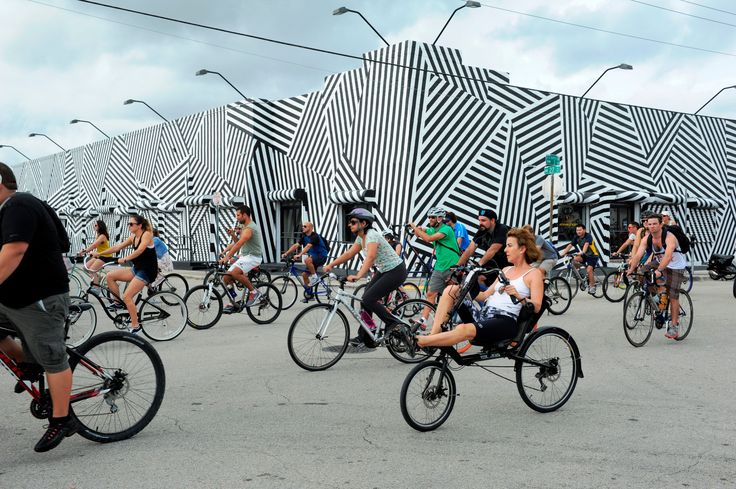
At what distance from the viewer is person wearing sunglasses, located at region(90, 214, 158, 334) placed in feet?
30.0

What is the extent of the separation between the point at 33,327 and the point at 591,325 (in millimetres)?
8836

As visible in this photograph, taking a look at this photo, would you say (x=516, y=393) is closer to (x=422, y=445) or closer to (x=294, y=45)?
(x=422, y=445)

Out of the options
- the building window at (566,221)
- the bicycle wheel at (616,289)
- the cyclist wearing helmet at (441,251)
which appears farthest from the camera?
the building window at (566,221)

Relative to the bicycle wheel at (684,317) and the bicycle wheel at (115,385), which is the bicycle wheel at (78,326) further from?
the bicycle wheel at (684,317)

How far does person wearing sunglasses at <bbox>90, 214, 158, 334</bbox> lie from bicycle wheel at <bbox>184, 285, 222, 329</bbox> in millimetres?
1082

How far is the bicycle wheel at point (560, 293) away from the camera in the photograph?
12.8 m

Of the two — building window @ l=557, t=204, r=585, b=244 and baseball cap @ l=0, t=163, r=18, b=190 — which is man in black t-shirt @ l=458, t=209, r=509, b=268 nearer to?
baseball cap @ l=0, t=163, r=18, b=190

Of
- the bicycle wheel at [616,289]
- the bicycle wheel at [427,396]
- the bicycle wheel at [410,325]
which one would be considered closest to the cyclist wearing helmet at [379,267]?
the bicycle wheel at [410,325]

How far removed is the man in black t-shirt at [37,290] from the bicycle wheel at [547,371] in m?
3.37

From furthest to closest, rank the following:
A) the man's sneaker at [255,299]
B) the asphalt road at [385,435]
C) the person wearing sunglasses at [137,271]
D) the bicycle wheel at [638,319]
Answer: the man's sneaker at [255,299] → the person wearing sunglasses at [137,271] → the bicycle wheel at [638,319] → the asphalt road at [385,435]

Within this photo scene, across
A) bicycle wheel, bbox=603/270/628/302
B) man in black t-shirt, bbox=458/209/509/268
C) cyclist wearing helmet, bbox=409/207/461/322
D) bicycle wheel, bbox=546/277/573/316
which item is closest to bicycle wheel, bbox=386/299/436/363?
cyclist wearing helmet, bbox=409/207/461/322

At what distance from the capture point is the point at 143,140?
39.0 m

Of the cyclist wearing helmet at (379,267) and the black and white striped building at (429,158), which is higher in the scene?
the black and white striped building at (429,158)

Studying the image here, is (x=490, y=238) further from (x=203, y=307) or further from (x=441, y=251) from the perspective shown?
(x=203, y=307)
